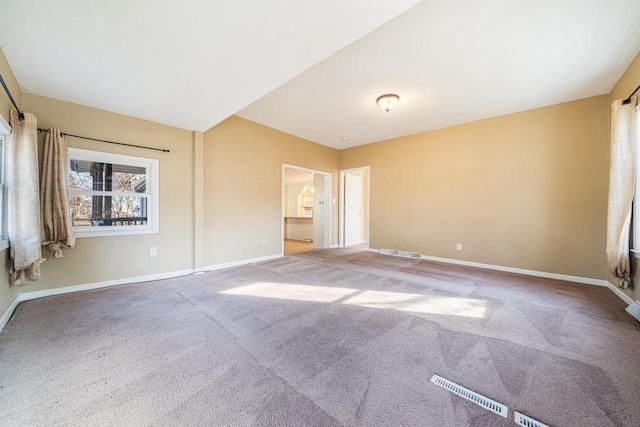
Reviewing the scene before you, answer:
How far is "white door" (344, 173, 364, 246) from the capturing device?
6.66 meters

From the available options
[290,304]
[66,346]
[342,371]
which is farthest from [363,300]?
[66,346]

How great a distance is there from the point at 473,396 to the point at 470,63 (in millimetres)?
3078

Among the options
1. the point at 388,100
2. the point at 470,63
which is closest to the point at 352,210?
the point at 388,100

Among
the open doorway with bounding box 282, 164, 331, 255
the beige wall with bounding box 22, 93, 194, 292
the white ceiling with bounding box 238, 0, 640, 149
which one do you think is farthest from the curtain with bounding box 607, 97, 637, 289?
the open doorway with bounding box 282, 164, 331, 255

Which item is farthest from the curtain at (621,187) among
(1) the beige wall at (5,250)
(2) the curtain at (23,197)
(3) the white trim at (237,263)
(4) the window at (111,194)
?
(2) the curtain at (23,197)

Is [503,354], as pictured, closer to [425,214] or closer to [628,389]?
[628,389]

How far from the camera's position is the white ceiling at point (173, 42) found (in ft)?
5.08

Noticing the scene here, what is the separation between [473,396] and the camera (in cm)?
128

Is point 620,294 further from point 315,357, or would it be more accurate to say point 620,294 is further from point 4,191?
point 4,191

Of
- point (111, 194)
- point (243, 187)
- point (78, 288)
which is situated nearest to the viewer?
point (78, 288)

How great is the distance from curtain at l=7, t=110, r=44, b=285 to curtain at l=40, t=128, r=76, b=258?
280mm

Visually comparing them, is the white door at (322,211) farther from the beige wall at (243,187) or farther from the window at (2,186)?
the window at (2,186)

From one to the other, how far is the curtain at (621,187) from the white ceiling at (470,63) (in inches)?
24.9

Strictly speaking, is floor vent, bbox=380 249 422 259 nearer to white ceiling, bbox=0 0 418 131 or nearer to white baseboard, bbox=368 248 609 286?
white baseboard, bbox=368 248 609 286
